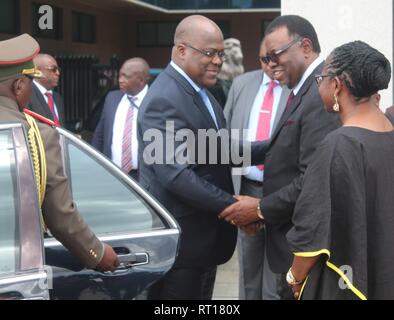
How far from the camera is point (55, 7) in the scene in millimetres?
14758

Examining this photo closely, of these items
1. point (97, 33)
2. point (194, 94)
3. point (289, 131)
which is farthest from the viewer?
point (97, 33)

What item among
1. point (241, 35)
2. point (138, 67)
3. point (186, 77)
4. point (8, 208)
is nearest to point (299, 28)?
point (186, 77)

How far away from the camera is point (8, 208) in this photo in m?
3.02

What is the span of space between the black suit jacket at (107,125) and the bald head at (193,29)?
316 centimetres

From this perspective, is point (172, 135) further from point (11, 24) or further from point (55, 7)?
point (55, 7)

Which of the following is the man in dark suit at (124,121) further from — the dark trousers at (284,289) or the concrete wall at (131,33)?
the concrete wall at (131,33)

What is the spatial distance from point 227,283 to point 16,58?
4.36 meters

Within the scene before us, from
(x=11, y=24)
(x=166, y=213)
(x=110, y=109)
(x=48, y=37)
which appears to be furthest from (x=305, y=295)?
(x=48, y=37)

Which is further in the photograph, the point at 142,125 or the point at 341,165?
the point at 142,125

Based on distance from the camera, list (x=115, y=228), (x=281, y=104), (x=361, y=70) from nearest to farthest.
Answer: (x=361, y=70) < (x=115, y=228) < (x=281, y=104)

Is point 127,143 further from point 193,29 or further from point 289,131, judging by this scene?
point 289,131

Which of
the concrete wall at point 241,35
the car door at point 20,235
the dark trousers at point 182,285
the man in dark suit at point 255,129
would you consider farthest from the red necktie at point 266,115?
the concrete wall at point 241,35

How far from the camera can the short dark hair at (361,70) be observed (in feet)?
10.5
